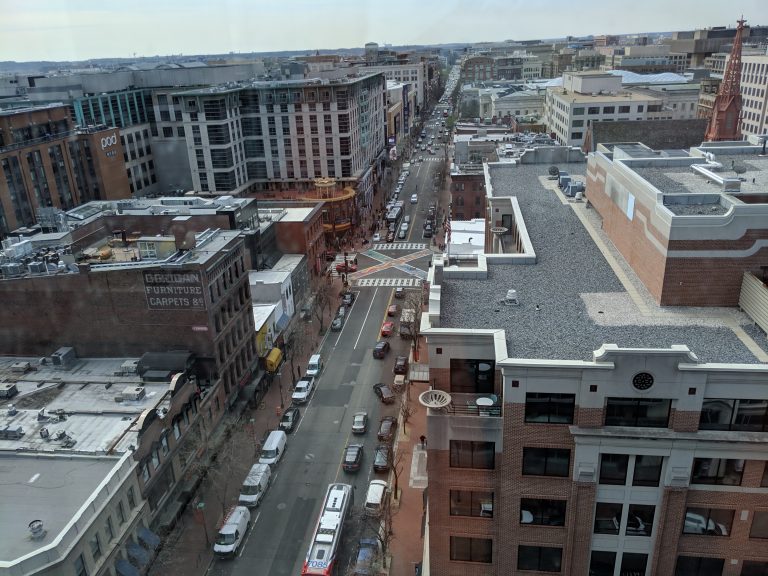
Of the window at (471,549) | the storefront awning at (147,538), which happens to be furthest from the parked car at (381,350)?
the window at (471,549)

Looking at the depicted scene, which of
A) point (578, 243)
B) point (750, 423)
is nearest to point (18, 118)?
point (578, 243)

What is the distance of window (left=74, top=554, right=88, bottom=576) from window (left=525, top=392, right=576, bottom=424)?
47.8ft

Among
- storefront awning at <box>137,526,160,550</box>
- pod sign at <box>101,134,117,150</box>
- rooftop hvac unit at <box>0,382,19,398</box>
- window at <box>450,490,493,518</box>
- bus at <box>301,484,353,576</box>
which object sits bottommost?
bus at <box>301,484,353,576</box>

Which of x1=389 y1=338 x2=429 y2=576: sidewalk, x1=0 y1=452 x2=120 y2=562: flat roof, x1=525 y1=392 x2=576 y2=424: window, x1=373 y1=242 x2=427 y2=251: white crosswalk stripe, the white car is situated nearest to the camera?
x1=525 y1=392 x2=576 y2=424: window

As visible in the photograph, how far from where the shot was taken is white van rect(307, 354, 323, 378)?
36406mm

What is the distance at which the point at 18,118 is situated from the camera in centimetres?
4928

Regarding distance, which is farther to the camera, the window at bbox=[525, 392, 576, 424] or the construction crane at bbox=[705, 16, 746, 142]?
the construction crane at bbox=[705, 16, 746, 142]

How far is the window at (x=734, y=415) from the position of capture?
45.3 feet

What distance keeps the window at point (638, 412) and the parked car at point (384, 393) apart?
20095 millimetres

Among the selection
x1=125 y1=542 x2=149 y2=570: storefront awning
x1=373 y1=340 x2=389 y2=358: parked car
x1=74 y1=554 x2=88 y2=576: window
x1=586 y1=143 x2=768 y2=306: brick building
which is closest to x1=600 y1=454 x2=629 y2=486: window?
x1=586 y1=143 x2=768 y2=306: brick building

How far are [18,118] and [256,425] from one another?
36.6 metres

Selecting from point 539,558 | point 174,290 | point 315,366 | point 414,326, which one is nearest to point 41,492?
point 174,290

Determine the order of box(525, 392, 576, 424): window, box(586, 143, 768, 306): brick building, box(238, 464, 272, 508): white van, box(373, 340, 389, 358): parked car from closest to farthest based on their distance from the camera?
box(525, 392, 576, 424): window → box(586, 143, 768, 306): brick building → box(238, 464, 272, 508): white van → box(373, 340, 389, 358): parked car

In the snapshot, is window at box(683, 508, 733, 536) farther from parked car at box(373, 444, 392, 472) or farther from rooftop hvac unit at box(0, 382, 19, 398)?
rooftop hvac unit at box(0, 382, 19, 398)
